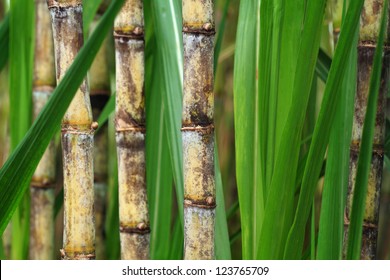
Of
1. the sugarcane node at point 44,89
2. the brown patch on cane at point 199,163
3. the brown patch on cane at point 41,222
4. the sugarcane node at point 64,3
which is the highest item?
the sugarcane node at point 64,3

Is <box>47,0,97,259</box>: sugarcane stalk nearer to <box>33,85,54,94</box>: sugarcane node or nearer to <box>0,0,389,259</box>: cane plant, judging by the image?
<box>0,0,389,259</box>: cane plant

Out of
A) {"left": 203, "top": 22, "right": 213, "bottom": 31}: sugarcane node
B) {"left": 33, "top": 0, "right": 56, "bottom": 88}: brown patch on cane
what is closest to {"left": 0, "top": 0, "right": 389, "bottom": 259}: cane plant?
{"left": 203, "top": 22, "right": 213, "bottom": 31}: sugarcane node

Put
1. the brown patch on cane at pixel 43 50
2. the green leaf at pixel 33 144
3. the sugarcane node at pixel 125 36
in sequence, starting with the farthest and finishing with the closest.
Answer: the brown patch on cane at pixel 43 50, the sugarcane node at pixel 125 36, the green leaf at pixel 33 144

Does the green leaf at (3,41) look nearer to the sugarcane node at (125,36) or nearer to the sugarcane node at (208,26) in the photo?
the sugarcane node at (125,36)

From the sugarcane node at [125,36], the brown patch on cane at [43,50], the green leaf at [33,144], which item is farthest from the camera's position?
the brown patch on cane at [43,50]

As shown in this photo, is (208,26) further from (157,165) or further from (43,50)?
(43,50)

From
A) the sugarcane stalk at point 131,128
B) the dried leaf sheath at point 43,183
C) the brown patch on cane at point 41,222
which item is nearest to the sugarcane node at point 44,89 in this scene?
the dried leaf sheath at point 43,183
